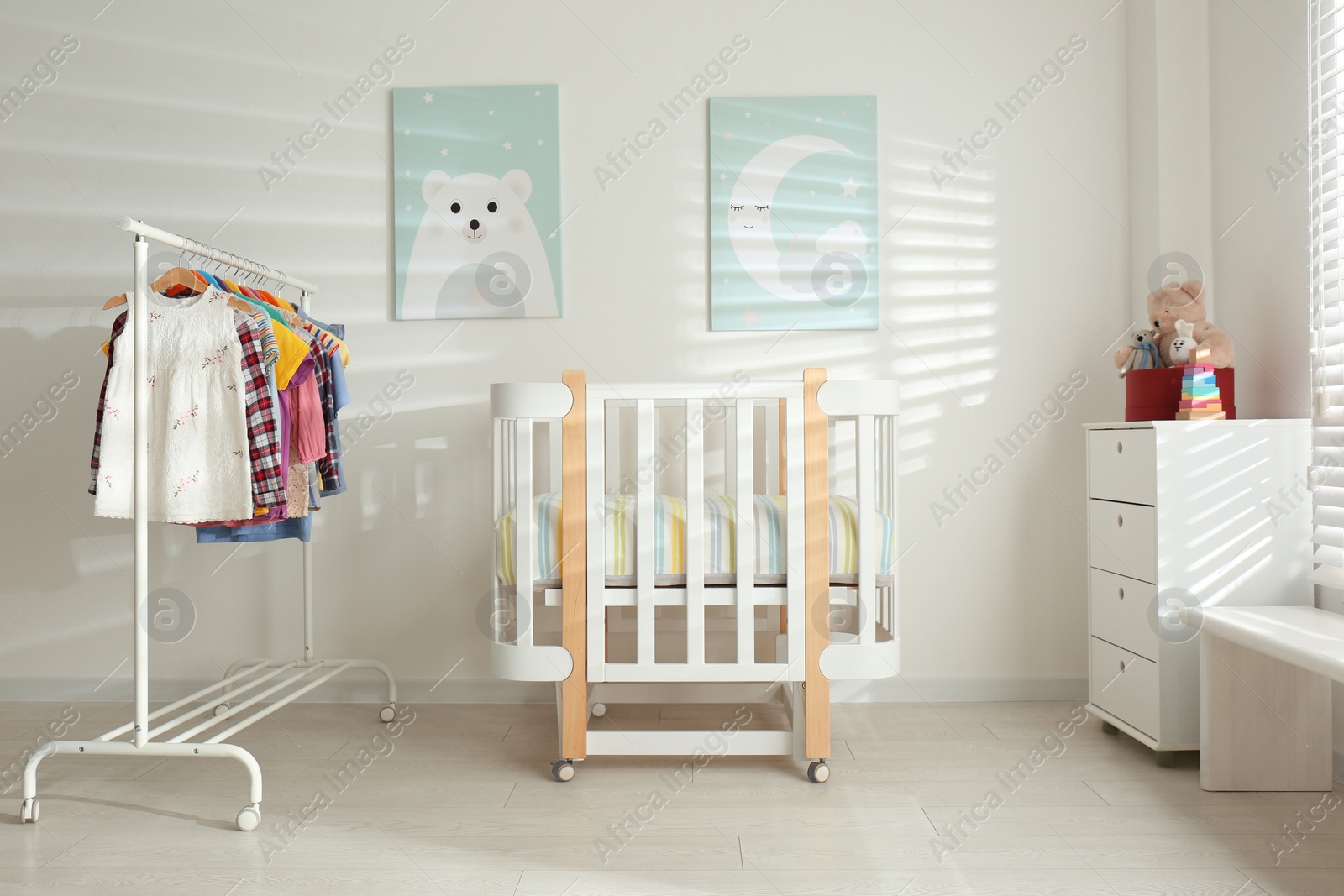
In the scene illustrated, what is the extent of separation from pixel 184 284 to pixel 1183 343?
2.33 meters

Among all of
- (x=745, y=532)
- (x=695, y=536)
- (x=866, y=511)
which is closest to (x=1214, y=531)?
(x=866, y=511)

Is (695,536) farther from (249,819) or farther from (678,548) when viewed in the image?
(249,819)

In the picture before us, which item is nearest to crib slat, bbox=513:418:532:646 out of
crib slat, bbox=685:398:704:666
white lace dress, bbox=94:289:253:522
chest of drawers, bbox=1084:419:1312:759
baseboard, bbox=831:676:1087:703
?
crib slat, bbox=685:398:704:666

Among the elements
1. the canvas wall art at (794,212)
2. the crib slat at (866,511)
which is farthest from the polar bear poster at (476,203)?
the crib slat at (866,511)

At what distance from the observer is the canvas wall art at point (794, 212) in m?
2.44

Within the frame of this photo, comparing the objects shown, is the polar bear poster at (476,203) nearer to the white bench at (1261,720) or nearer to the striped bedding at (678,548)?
the striped bedding at (678,548)

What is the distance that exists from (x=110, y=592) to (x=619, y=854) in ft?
6.36

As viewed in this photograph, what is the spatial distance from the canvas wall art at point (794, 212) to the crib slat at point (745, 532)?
2.24 ft

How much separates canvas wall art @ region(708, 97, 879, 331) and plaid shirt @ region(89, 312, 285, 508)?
1.22m

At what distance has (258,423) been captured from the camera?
5.89 ft

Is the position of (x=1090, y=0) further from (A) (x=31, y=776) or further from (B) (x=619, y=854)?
(A) (x=31, y=776)

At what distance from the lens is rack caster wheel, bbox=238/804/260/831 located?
1.61 m

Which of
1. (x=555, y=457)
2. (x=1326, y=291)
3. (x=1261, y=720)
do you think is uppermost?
(x=1326, y=291)

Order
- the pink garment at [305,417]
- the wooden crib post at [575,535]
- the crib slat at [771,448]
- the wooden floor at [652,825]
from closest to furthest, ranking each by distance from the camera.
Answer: the wooden floor at [652,825], the wooden crib post at [575,535], the pink garment at [305,417], the crib slat at [771,448]
